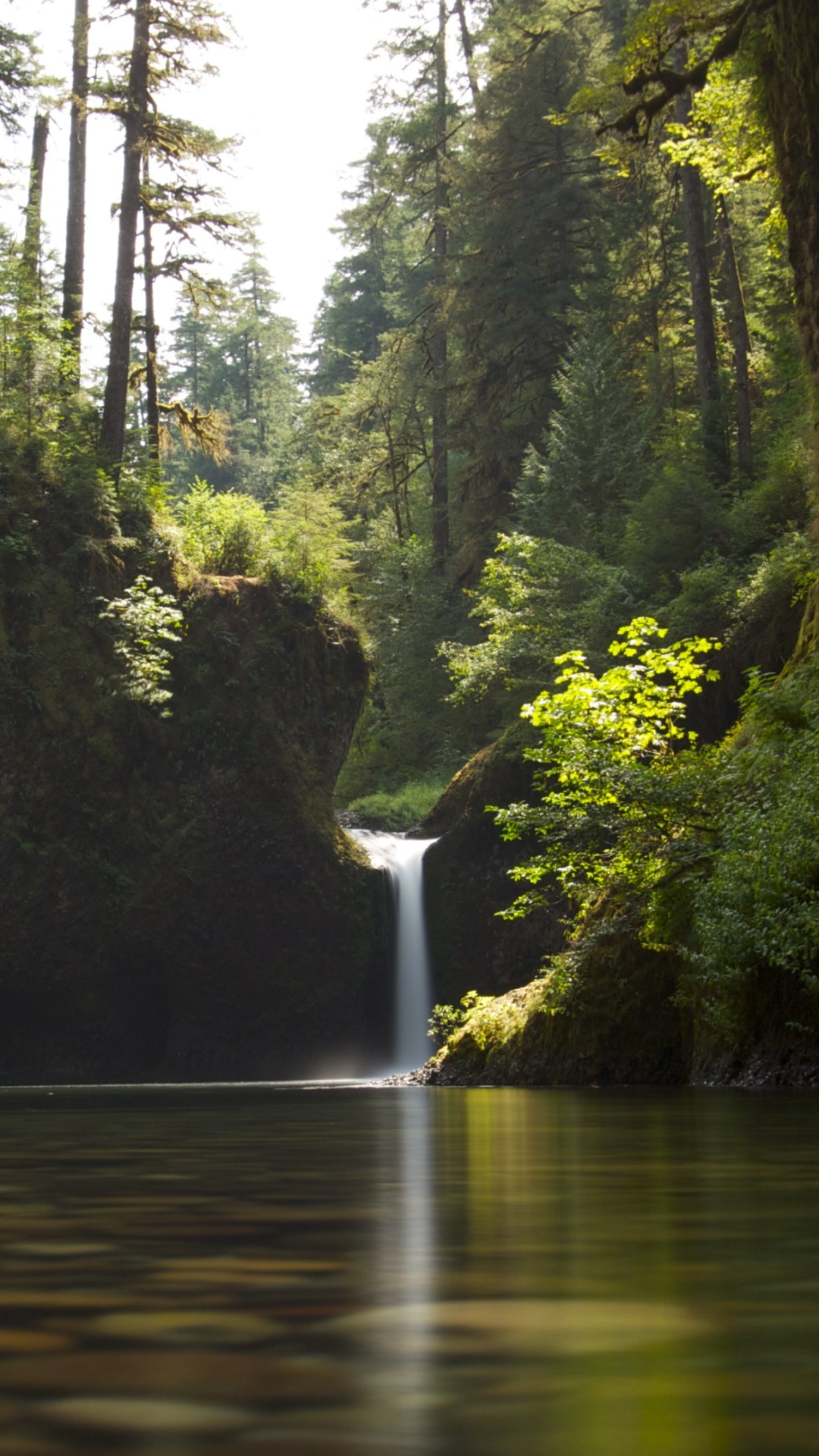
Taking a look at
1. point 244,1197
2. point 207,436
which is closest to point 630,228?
point 207,436

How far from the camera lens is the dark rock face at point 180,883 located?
23344mm

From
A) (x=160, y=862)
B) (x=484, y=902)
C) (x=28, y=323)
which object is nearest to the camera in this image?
(x=160, y=862)

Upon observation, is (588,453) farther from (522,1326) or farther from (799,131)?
(522,1326)

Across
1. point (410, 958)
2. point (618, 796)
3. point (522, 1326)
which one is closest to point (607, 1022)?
point (618, 796)

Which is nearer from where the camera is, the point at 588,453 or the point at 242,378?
the point at 588,453

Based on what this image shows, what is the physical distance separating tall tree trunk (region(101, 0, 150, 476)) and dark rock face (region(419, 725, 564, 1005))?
9847 millimetres

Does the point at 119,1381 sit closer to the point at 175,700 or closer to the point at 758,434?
the point at 175,700

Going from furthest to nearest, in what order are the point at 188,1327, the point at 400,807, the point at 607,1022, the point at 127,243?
the point at 400,807 < the point at 127,243 < the point at 607,1022 < the point at 188,1327

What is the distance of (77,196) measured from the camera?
31.2 metres

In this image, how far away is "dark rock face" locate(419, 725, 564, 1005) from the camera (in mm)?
24109

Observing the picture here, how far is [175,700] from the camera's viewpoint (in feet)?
83.8

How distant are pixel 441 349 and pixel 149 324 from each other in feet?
49.2

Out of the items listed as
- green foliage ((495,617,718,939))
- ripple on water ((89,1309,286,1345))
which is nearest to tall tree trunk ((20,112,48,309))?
green foliage ((495,617,718,939))

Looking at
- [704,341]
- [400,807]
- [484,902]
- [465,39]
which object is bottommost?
[484,902]
